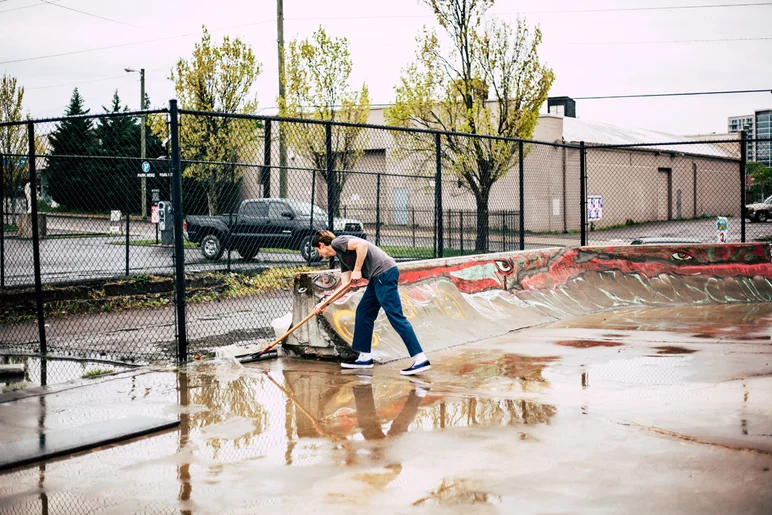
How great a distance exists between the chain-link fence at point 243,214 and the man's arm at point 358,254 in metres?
1.53

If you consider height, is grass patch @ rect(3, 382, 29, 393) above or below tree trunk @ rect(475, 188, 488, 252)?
below

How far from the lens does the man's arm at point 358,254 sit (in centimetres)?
780

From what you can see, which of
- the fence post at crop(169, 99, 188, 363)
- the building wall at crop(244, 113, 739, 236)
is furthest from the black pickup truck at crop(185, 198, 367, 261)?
the fence post at crop(169, 99, 188, 363)

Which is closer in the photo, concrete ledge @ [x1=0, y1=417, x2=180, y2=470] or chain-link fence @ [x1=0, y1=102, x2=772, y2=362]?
concrete ledge @ [x1=0, y1=417, x2=180, y2=470]

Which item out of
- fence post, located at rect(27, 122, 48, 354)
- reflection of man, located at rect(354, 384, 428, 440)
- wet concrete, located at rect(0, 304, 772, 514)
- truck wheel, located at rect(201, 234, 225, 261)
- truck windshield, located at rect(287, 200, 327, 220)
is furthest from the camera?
truck wheel, located at rect(201, 234, 225, 261)

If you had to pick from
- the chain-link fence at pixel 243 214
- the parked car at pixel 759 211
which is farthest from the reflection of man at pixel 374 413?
the parked car at pixel 759 211

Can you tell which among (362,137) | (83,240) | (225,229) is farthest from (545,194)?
(83,240)

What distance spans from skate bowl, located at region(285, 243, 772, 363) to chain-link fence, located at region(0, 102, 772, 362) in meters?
0.93

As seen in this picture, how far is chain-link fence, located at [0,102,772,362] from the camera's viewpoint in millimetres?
10852

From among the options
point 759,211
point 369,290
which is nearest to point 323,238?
point 369,290

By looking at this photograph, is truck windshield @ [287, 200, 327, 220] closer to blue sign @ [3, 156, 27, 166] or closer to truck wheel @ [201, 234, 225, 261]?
truck wheel @ [201, 234, 225, 261]

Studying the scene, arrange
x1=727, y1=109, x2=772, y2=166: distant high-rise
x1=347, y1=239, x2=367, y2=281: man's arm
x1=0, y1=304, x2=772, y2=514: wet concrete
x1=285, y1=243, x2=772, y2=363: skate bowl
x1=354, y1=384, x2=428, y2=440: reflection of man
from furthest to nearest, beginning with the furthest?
x1=727, y1=109, x2=772, y2=166: distant high-rise < x1=285, y1=243, x2=772, y2=363: skate bowl < x1=347, y1=239, x2=367, y2=281: man's arm < x1=354, y1=384, x2=428, y2=440: reflection of man < x1=0, y1=304, x2=772, y2=514: wet concrete

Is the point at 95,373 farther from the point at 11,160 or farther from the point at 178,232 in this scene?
the point at 11,160

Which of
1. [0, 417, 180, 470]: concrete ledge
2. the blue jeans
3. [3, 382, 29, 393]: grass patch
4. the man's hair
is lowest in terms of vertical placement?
[3, 382, 29, 393]: grass patch
